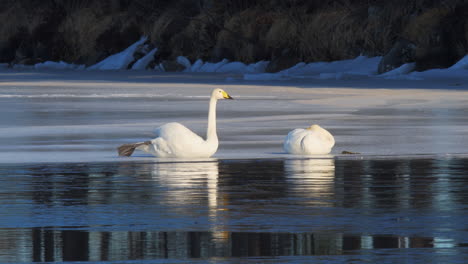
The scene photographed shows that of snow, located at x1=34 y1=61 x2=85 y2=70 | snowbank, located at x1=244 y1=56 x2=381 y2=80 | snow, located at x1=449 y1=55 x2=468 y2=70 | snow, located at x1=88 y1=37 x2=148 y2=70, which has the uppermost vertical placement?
snow, located at x1=449 y1=55 x2=468 y2=70

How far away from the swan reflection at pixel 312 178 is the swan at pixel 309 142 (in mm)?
293

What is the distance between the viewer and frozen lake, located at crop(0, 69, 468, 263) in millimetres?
6812

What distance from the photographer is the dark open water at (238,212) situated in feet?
21.8

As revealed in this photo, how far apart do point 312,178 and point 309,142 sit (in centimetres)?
218

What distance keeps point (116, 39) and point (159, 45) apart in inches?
182

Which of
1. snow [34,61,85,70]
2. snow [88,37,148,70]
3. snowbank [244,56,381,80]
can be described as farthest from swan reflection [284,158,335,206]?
snow [34,61,85,70]

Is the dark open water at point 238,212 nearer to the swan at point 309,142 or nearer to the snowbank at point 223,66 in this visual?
the swan at point 309,142

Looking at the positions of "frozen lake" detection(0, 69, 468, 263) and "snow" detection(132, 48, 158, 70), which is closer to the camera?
"frozen lake" detection(0, 69, 468, 263)

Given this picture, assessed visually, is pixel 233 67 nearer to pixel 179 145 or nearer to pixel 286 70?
pixel 286 70

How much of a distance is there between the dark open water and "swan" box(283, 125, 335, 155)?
1.96 feet

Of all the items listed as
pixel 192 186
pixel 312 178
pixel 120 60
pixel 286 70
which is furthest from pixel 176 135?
pixel 120 60

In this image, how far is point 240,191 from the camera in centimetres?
976

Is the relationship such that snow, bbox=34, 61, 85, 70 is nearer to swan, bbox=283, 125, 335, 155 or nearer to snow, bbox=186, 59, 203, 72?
snow, bbox=186, 59, 203, 72

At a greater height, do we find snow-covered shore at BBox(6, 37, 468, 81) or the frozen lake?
the frozen lake
